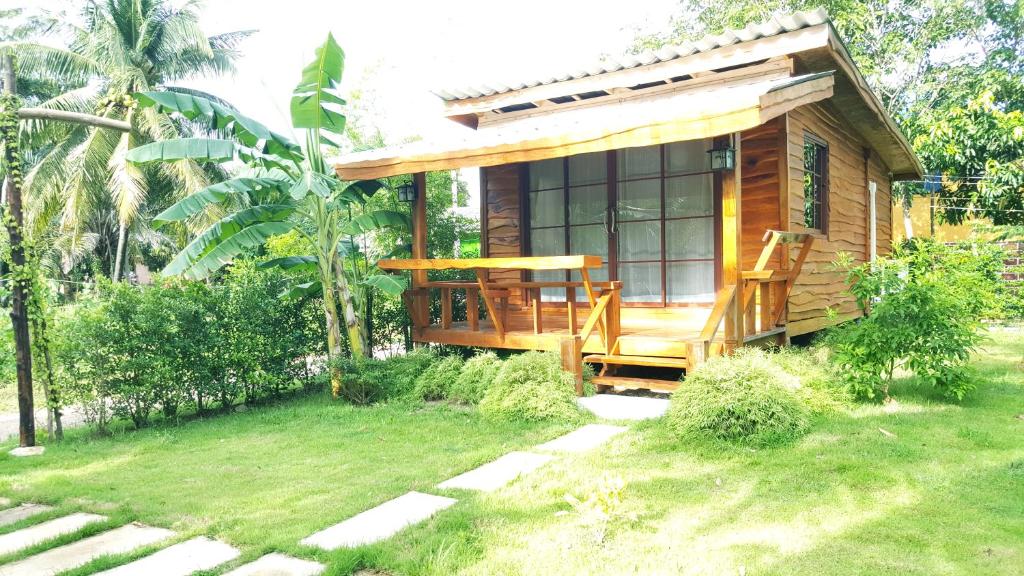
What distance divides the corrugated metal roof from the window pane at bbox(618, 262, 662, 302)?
237 cm

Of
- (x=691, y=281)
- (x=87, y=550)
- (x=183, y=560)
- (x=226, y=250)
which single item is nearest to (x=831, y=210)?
(x=691, y=281)

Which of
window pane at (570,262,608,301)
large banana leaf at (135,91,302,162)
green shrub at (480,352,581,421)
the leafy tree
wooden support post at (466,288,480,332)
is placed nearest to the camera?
green shrub at (480,352,581,421)

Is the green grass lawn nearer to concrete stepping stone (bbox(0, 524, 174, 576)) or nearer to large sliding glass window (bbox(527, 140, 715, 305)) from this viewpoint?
concrete stepping stone (bbox(0, 524, 174, 576))

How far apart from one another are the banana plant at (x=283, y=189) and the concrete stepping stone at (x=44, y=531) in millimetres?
3373

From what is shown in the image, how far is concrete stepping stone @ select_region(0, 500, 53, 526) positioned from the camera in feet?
12.7

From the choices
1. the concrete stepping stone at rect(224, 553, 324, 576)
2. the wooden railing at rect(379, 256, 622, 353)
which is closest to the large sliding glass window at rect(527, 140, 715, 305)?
the wooden railing at rect(379, 256, 622, 353)

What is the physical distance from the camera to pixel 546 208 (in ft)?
29.6

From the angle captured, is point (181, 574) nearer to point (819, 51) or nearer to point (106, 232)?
point (819, 51)

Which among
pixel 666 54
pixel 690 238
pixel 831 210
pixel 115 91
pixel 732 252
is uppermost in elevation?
pixel 115 91

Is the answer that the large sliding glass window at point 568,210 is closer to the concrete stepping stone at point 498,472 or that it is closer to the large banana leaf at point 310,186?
the large banana leaf at point 310,186

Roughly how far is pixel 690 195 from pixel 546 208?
6.31ft

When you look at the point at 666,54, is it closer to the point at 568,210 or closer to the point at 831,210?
the point at 568,210

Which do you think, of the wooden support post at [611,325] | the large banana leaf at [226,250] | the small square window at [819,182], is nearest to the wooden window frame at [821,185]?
the small square window at [819,182]

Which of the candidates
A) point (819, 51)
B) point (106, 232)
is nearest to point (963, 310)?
point (819, 51)
